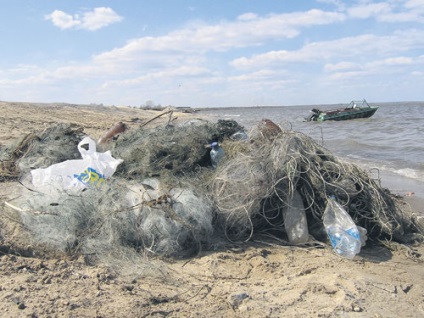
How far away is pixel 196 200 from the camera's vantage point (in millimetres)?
3512

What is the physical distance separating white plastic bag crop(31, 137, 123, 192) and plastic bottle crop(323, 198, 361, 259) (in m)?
2.22

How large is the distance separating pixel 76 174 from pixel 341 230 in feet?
8.76

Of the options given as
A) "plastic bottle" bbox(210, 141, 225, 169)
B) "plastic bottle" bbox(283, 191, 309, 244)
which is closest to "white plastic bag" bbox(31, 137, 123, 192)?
"plastic bottle" bbox(210, 141, 225, 169)

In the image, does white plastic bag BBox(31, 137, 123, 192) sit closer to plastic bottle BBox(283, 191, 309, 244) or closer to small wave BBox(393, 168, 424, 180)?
plastic bottle BBox(283, 191, 309, 244)

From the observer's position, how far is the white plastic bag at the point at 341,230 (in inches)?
137

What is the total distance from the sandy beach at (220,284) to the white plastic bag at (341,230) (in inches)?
3.6

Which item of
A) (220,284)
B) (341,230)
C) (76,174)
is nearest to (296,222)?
(341,230)

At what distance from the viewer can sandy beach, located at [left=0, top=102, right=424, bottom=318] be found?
2.45 m

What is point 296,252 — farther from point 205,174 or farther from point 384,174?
point 384,174

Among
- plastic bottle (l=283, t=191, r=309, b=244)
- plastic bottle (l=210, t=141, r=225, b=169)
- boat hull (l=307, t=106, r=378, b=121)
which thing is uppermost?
boat hull (l=307, t=106, r=378, b=121)

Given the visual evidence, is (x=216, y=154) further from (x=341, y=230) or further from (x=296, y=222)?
(x=341, y=230)

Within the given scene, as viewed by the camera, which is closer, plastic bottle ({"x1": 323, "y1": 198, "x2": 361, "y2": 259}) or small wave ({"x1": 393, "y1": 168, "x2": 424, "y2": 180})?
plastic bottle ({"x1": 323, "y1": 198, "x2": 361, "y2": 259})

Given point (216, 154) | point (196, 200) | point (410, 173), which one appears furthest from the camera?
point (410, 173)

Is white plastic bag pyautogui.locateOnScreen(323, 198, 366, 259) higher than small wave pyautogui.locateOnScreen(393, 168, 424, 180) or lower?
higher
